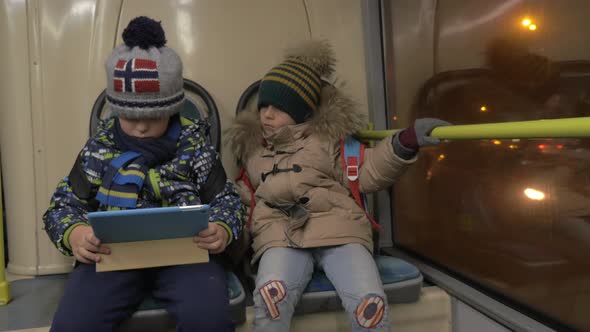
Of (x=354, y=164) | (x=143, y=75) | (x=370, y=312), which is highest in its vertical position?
(x=143, y=75)

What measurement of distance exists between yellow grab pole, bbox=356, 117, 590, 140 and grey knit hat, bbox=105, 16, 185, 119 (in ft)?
2.44

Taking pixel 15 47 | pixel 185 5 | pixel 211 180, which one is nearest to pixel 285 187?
pixel 211 180

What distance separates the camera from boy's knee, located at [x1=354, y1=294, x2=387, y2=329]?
1249mm

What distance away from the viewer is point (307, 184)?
1583 mm

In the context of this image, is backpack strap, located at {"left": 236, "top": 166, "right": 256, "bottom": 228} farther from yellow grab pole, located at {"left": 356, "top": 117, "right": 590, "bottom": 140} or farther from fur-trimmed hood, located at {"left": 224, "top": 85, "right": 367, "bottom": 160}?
yellow grab pole, located at {"left": 356, "top": 117, "right": 590, "bottom": 140}

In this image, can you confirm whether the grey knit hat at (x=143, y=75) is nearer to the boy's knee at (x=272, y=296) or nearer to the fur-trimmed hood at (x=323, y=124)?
the fur-trimmed hood at (x=323, y=124)

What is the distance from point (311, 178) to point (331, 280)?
13.6 inches

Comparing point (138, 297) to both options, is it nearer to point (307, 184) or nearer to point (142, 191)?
point (142, 191)

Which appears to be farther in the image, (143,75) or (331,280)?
(331,280)

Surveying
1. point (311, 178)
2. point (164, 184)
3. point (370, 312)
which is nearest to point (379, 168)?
point (311, 178)

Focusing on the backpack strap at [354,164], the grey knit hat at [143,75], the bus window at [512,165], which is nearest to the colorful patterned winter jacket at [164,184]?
the grey knit hat at [143,75]

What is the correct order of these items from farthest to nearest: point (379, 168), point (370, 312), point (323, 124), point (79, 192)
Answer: point (323, 124), point (379, 168), point (79, 192), point (370, 312)

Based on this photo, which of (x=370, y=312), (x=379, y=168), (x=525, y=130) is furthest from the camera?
(x=379, y=168)

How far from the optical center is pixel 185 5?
6.52ft
